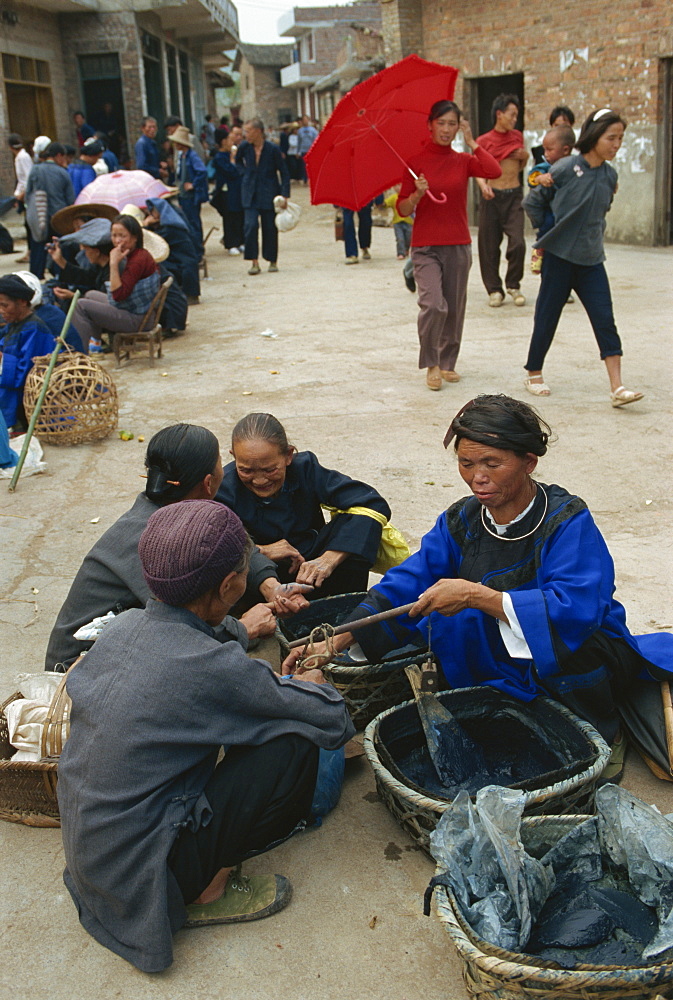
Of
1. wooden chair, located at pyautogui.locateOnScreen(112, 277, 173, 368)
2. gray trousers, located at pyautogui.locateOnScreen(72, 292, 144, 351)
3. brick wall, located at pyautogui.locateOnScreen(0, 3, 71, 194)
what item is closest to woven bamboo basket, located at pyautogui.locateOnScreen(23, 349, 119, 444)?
gray trousers, located at pyautogui.locateOnScreen(72, 292, 144, 351)

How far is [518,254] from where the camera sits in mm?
9750

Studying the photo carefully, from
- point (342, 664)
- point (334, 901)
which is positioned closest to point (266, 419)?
point (342, 664)

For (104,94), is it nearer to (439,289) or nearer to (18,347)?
(18,347)

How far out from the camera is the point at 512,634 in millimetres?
2615

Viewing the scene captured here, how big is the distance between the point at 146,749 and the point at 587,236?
486 cm

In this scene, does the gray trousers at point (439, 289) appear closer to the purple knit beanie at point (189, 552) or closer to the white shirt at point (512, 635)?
the white shirt at point (512, 635)

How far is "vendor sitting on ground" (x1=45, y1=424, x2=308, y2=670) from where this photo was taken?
3045 millimetres

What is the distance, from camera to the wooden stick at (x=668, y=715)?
2770 millimetres

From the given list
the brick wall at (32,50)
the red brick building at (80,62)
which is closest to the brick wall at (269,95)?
the red brick building at (80,62)

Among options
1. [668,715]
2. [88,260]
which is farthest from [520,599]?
[88,260]

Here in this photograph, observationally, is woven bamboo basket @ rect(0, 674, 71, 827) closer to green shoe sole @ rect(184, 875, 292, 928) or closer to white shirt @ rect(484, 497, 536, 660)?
green shoe sole @ rect(184, 875, 292, 928)

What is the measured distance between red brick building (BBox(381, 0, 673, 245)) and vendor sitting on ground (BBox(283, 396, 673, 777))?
12.1m

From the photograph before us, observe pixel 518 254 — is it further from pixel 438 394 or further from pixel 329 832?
pixel 329 832

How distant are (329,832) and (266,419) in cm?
149
